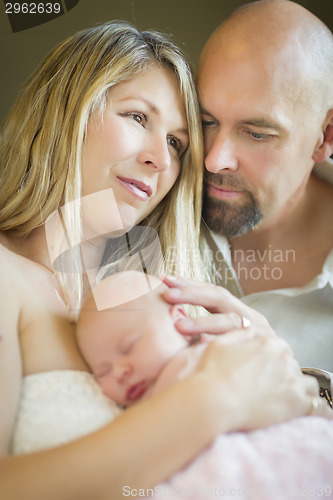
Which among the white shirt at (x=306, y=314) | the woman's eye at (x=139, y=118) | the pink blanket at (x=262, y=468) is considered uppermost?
the woman's eye at (x=139, y=118)

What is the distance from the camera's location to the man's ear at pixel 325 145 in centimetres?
156

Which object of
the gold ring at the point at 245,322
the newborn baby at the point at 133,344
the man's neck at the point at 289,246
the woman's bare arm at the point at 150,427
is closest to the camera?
the woman's bare arm at the point at 150,427

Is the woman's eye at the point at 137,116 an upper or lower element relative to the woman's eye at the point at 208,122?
upper

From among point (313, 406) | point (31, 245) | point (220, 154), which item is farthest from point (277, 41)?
point (313, 406)

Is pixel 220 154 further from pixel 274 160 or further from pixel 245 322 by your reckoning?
pixel 245 322

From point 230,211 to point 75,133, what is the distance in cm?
53

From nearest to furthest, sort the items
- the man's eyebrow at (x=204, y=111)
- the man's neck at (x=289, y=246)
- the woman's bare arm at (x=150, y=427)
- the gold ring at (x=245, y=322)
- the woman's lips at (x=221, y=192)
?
the woman's bare arm at (x=150, y=427) → the gold ring at (x=245, y=322) → the man's eyebrow at (x=204, y=111) → the woman's lips at (x=221, y=192) → the man's neck at (x=289, y=246)

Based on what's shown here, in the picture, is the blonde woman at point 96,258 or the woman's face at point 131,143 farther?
the woman's face at point 131,143

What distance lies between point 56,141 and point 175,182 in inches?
12.1

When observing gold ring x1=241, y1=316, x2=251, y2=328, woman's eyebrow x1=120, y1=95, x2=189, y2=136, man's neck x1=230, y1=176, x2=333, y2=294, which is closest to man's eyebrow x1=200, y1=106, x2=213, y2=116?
woman's eyebrow x1=120, y1=95, x2=189, y2=136

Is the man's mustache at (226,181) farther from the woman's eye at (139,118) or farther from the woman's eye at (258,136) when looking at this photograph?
the woman's eye at (139,118)

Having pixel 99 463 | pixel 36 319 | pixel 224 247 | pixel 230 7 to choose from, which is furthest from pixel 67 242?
pixel 230 7

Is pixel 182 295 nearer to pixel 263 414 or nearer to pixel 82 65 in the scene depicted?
pixel 263 414

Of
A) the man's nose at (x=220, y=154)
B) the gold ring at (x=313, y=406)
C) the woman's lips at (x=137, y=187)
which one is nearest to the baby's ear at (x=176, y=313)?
the gold ring at (x=313, y=406)
